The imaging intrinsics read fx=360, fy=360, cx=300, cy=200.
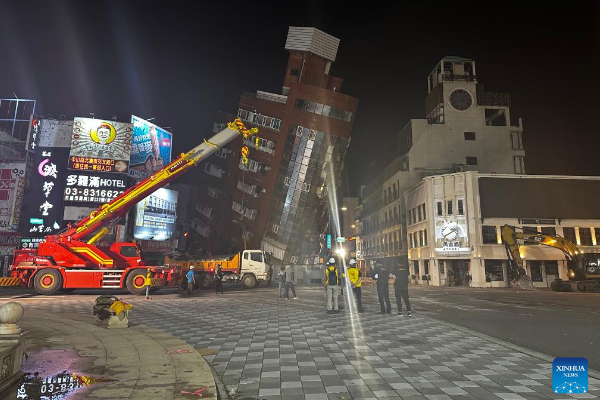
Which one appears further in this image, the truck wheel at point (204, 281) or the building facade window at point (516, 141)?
the building facade window at point (516, 141)

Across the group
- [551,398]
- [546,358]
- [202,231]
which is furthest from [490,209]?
[202,231]

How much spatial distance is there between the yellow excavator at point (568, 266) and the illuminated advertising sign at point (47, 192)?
5101 centimetres

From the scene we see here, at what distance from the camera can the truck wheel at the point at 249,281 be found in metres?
28.8

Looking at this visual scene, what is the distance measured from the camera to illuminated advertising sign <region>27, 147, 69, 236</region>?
4406cm

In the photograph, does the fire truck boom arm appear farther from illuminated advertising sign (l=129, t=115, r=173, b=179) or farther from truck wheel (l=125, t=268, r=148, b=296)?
illuminated advertising sign (l=129, t=115, r=173, b=179)

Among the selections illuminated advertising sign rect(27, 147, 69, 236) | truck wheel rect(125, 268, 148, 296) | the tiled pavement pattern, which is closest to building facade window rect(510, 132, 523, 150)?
the tiled pavement pattern

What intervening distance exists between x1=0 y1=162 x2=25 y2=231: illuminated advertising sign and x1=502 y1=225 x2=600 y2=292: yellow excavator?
2122 inches

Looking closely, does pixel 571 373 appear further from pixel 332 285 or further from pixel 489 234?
pixel 489 234

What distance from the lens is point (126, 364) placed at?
6133 mm

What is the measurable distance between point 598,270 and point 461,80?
32.8 m

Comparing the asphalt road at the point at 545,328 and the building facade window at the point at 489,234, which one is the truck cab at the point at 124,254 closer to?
the asphalt road at the point at 545,328

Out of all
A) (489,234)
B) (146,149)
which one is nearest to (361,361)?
(489,234)

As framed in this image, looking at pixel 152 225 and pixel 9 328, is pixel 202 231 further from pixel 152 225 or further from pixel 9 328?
pixel 9 328

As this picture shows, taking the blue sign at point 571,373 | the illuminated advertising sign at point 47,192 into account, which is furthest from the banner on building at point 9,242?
the blue sign at point 571,373
